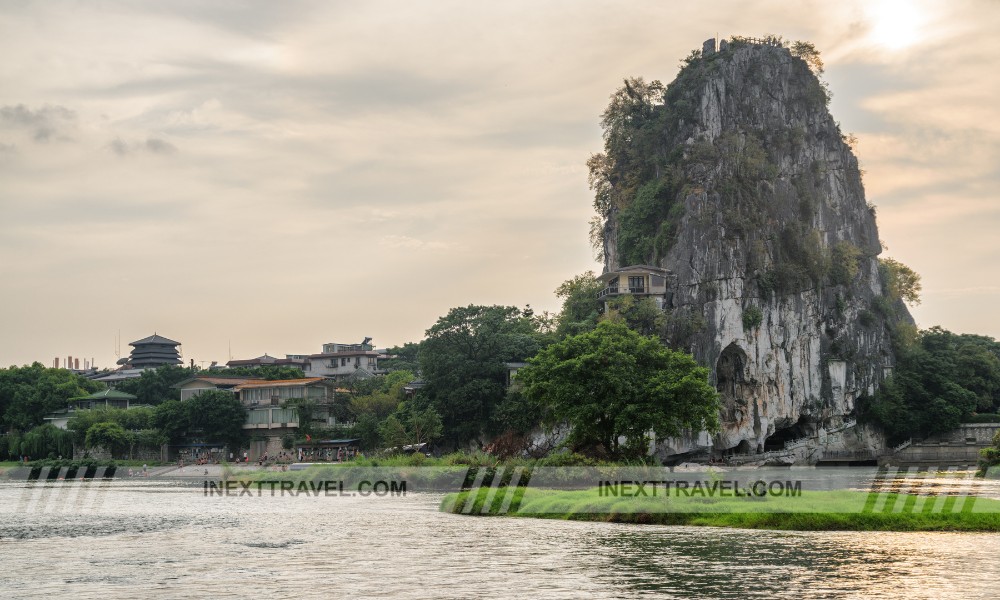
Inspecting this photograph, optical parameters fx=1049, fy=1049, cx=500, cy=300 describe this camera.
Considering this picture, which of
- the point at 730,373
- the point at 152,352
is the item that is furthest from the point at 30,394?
the point at 730,373

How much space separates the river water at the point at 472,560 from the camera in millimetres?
22641

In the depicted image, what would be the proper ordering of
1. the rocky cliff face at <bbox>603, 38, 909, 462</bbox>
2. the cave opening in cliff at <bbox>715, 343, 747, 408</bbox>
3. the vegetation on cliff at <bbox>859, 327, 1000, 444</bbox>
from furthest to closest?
the vegetation on cliff at <bbox>859, 327, 1000, 444</bbox> < the cave opening in cliff at <bbox>715, 343, 747, 408</bbox> < the rocky cliff face at <bbox>603, 38, 909, 462</bbox>

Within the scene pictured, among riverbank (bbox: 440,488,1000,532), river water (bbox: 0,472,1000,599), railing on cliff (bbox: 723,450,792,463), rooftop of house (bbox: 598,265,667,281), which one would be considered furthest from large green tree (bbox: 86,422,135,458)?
riverbank (bbox: 440,488,1000,532)

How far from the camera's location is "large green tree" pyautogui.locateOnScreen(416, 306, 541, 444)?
9806 centimetres

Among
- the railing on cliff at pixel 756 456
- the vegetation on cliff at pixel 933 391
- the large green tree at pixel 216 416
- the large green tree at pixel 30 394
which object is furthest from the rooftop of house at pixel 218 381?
the vegetation on cliff at pixel 933 391

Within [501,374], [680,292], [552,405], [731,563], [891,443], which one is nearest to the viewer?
[731,563]

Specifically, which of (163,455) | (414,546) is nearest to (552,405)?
(414,546)

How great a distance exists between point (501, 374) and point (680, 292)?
78.2ft

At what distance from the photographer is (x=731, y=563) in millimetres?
25859

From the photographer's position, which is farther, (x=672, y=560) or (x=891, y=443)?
(x=891, y=443)

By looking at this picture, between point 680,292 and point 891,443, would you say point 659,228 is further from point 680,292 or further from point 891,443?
point 891,443

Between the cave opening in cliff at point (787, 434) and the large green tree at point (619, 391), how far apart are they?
54.6 m

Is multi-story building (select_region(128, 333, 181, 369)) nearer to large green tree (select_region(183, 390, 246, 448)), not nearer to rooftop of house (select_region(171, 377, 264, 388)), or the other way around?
rooftop of house (select_region(171, 377, 264, 388))

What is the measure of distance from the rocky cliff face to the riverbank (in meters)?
63.8
